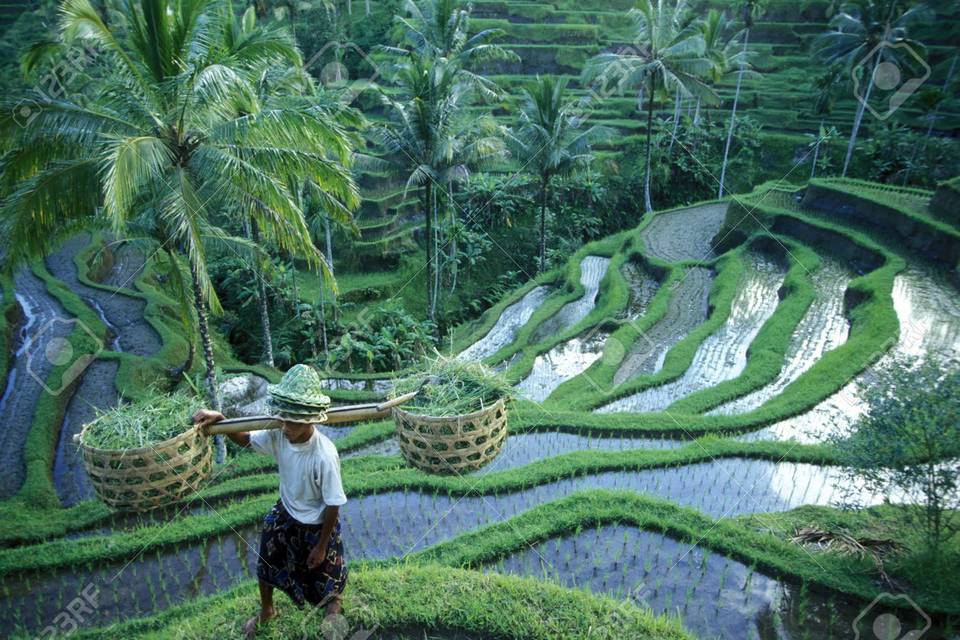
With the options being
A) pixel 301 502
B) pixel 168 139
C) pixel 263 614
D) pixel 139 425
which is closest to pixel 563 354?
pixel 168 139

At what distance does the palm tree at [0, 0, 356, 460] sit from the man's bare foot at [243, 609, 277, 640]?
132 inches

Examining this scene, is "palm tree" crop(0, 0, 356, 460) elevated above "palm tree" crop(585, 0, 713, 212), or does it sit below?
below

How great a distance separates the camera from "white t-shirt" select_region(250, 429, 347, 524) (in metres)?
3.41

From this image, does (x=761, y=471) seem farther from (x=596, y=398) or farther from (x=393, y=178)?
(x=393, y=178)

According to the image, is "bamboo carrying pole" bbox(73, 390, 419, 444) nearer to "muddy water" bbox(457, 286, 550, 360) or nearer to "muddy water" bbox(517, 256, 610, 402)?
"muddy water" bbox(517, 256, 610, 402)

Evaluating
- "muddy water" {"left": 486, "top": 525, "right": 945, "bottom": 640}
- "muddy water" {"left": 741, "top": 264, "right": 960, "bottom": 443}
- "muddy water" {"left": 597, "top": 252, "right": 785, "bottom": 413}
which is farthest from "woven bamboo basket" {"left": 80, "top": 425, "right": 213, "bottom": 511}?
"muddy water" {"left": 741, "top": 264, "right": 960, "bottom": 443}

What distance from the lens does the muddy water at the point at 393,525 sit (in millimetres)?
4914

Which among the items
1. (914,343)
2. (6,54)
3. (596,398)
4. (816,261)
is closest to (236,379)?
(596,398)

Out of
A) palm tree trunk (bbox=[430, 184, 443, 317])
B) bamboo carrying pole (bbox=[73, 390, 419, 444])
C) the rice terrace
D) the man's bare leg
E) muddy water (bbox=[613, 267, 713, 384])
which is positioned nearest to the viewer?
bamboo carrying pole (bbox=[73, 390, 419, 444])

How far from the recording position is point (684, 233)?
19031 millimetres

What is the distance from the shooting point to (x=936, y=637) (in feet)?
14.3

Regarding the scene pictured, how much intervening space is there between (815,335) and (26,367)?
13.9 metres

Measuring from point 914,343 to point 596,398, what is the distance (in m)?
5.24

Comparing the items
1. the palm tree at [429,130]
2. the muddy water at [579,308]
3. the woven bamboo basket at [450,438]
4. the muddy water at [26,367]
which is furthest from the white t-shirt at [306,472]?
the palm tree at [429,130]
